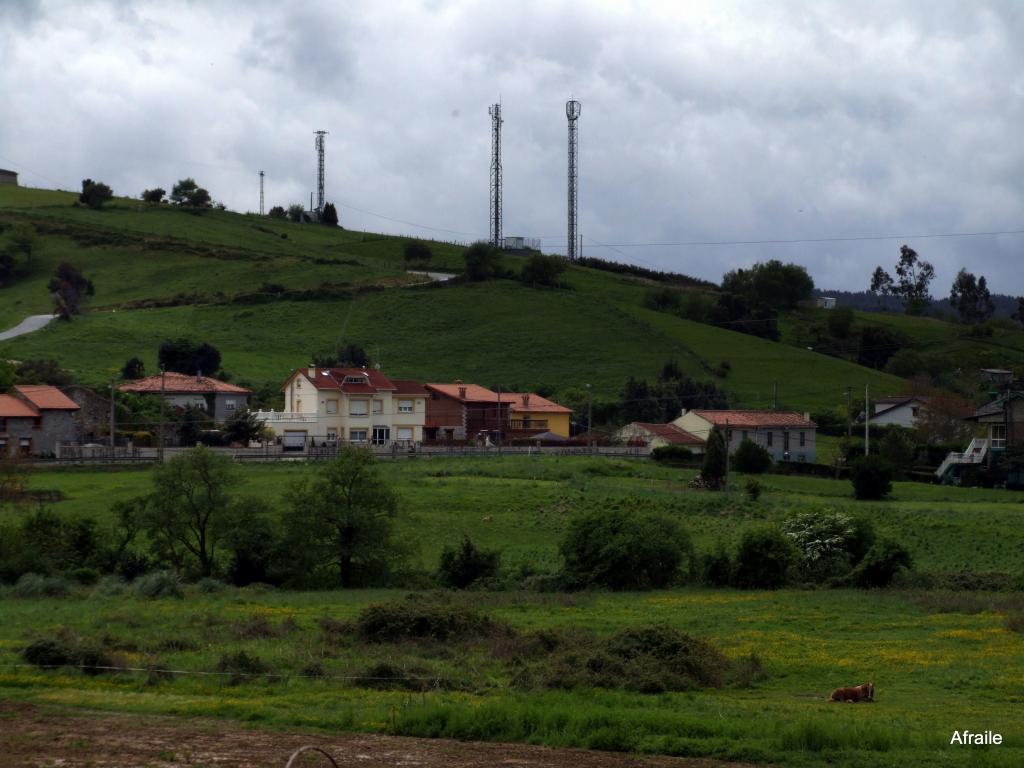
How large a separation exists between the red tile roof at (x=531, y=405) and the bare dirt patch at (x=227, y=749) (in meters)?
78.4

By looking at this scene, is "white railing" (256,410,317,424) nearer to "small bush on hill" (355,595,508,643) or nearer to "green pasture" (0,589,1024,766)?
"green pasture" (0,589,1024,766)

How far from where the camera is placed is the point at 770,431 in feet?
301

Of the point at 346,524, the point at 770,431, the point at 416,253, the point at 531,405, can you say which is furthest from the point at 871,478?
the point at 416,253

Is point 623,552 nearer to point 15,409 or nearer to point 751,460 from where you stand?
point 751,460

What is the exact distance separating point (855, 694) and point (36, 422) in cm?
6623

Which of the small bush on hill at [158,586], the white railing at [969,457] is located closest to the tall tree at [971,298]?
the white railing at [969,457]

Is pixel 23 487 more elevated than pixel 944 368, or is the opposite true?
pixel 944 368

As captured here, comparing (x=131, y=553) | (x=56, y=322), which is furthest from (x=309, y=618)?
(x=56, y=322)

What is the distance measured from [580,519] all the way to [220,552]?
47.0 ft

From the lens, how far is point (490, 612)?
3631 cm

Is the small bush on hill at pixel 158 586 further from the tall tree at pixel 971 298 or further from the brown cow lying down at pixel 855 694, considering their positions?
the tall tree at pixel 971 298

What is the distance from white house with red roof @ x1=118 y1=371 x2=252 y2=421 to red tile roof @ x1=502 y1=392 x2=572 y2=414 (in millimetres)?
20617

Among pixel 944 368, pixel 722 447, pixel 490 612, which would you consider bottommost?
pixel 490 612

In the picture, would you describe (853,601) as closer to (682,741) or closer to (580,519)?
(580,519)
